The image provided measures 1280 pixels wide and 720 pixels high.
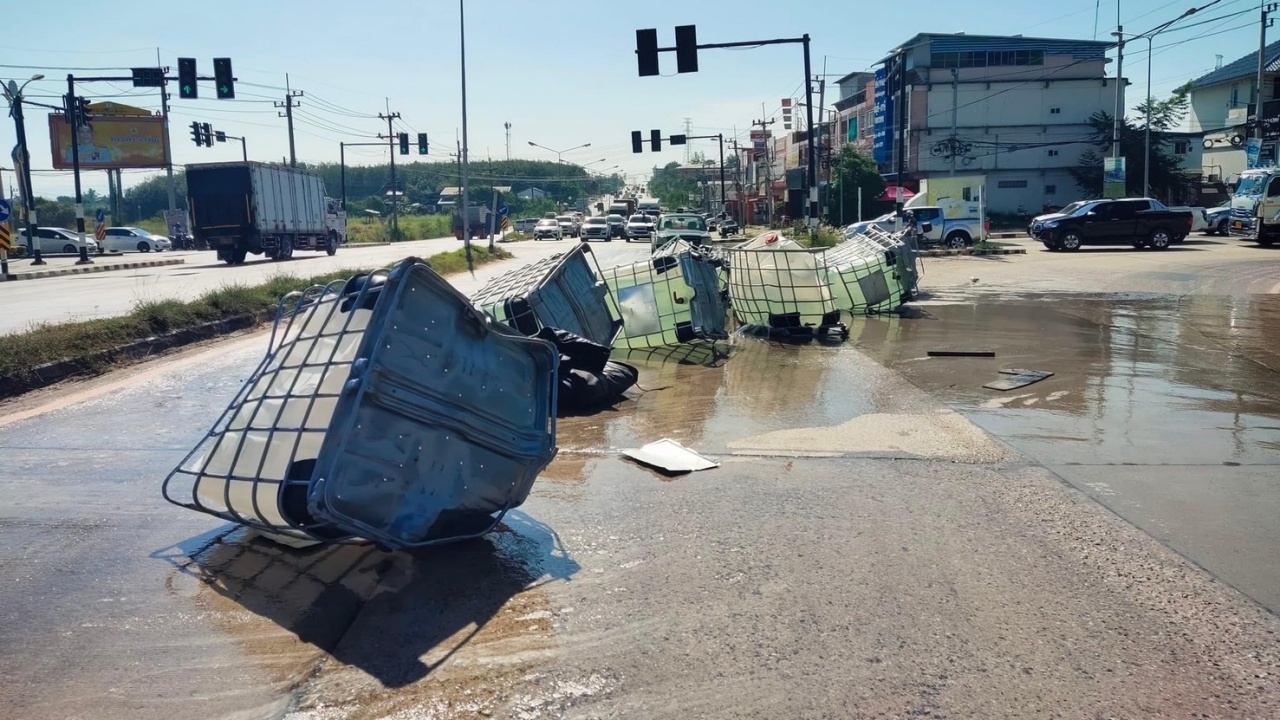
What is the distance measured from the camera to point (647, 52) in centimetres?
2470

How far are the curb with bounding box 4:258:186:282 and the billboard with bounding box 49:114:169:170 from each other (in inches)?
1197

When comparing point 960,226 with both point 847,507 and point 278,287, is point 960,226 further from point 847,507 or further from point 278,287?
point 847,507

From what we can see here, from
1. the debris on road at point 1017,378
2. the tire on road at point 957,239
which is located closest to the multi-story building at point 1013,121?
the tire on road at point 957,239

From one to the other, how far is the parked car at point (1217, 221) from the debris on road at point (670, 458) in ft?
138

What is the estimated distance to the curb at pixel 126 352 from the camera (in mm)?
9711

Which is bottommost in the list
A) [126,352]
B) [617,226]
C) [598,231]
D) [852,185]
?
[126,352]

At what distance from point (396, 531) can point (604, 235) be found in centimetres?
5859

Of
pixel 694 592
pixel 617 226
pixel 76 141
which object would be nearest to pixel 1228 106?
pixel 617 226

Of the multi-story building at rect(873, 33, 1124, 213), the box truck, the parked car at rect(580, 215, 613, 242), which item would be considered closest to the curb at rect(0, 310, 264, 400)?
the box truck

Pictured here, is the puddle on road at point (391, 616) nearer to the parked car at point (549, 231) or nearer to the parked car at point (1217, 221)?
the parked car at point (1217, 221)

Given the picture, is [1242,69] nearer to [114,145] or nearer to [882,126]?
[882,126]

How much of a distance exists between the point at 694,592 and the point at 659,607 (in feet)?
0.73

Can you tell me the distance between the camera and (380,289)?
179 inches

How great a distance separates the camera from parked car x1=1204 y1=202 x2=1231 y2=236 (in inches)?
1628
